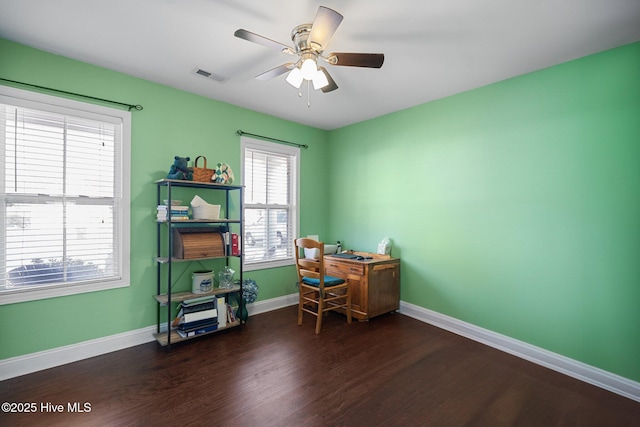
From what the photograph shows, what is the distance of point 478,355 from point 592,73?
2664 mm

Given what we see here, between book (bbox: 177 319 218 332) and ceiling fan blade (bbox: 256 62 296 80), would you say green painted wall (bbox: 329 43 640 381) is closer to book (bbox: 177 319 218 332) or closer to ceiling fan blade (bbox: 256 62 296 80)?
ceiling fan blade (bbox: 256 62 296 80)

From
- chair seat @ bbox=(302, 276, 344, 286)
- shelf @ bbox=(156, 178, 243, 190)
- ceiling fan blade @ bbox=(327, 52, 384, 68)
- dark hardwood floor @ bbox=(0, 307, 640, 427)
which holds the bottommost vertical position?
dark hardwood floor @ bbox=(0, 307, 640, 427)

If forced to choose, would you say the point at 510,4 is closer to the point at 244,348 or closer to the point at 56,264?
the point at 244,348

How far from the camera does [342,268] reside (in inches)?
151

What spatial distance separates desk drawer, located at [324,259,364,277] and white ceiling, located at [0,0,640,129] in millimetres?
2089

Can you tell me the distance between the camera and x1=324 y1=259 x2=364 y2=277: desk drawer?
11.8ft

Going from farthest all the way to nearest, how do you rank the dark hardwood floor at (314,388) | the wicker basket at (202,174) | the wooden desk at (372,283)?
the wooden desk at (372,283)
the wicker basket at (202,174)
the dark hardwood floor at (314,388)

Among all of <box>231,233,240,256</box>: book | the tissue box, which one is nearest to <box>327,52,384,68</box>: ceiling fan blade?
the tissue box

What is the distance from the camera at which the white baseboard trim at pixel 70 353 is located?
7.78 ft

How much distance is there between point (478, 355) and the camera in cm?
280

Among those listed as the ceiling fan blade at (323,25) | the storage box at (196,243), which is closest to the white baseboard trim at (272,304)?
the storage box at (196,243)

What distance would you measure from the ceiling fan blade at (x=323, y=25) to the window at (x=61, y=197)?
86.0 inches

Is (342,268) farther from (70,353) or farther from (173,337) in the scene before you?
(70,353)

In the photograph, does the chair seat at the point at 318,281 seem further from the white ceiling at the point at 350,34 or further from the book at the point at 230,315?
the white ceiling at the point at 350,34
